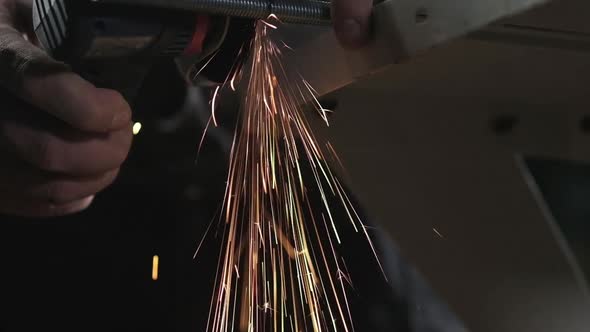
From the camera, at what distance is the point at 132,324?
1.40 m

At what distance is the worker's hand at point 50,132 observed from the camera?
65 cm

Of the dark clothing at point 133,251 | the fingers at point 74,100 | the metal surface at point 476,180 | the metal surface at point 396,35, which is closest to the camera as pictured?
the metal surface at point 396,35

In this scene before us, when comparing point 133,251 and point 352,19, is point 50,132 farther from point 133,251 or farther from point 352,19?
point 133,251

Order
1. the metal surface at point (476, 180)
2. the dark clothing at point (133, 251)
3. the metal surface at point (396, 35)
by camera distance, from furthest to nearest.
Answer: the dark clothing at point (133, 251) < the metal surface at point (476, 180) < the metal surface at point (396, 35)

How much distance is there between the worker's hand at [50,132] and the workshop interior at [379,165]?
0.04 metres

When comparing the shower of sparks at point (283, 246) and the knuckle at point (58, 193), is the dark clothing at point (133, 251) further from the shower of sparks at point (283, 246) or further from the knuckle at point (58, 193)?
the knuckle at point (58, 193)

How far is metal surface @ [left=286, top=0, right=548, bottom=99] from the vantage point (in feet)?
A: 1.62

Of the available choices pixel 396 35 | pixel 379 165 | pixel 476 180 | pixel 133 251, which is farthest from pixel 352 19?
pixel 133 251

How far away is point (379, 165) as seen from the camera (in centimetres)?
87

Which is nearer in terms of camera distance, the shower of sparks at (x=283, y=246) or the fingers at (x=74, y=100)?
the fingers at (x=74, y=100)

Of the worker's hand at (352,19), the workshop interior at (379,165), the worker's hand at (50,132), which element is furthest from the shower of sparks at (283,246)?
the worker's hand at (352,19)

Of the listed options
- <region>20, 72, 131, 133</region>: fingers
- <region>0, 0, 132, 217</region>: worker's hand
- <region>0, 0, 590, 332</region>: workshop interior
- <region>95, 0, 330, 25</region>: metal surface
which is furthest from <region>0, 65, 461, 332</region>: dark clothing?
<region>95, 0, 330, 25</region>: metal surface

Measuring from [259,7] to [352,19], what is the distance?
0.29 ft

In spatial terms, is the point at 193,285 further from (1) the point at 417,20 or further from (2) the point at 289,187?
(1) the point at 417,20
